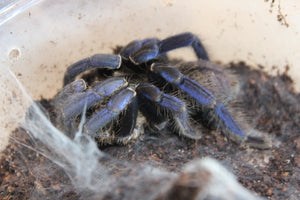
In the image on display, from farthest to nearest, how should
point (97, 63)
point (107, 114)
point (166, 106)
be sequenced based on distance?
1. point (97, 63)
2. point (166, 106)
3. point (107, 114)

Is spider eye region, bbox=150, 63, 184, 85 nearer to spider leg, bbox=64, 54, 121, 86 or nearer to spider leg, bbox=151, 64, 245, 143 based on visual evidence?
spider leg, bbox=151, 64, 245, 143

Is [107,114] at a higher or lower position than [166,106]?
higher

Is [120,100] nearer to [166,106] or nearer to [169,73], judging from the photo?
[166,106]

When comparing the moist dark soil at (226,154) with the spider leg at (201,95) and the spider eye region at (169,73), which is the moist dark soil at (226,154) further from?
the spider eye region at (169,73)

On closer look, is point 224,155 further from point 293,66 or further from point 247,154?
point 293,66

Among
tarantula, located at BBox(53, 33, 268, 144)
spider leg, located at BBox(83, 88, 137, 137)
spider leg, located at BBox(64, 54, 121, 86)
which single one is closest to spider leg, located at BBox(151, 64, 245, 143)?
tarantula, located at BBox(53, 33, 268, 144)

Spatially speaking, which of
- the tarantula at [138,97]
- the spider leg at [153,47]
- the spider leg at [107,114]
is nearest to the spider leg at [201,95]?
the tarantula at [138,97]

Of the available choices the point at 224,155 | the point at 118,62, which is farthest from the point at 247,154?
the point at 118,62

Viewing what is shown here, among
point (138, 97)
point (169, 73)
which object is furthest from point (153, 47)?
point (138, 97)
